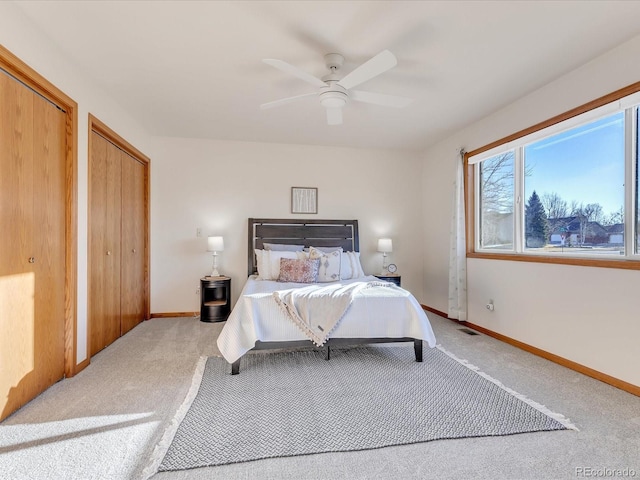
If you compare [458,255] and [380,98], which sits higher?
[380,98]

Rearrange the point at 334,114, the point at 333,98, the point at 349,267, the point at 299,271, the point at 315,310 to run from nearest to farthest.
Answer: the point at 333,98, the point at 315,310, the point at 334,114, the point at 299,271, the point at 349,267

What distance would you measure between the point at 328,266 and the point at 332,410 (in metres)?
2.19

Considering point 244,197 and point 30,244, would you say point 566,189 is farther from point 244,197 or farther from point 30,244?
point 30,244

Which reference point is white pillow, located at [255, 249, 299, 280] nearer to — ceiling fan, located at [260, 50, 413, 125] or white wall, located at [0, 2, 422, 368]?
white wall, located at [0, 2, 422, 368]

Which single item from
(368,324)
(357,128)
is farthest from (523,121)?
(368,324)

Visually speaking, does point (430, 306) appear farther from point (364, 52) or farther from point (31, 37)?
point (31, 37)

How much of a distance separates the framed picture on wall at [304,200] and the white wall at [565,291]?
209cm

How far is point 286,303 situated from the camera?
2.84 m

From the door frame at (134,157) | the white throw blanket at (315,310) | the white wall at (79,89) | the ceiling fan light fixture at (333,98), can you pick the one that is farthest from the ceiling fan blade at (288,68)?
the door frame at (134,157)

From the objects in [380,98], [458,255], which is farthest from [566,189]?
[380,98]

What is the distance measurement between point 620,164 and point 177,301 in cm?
513

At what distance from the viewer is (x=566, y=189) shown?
10.2 feet

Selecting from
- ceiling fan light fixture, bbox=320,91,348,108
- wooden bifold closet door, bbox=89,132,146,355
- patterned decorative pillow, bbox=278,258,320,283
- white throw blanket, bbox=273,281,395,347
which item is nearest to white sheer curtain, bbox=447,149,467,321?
patterned decorative pillow, bbox=278,258,320,283

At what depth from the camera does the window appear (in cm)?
257
